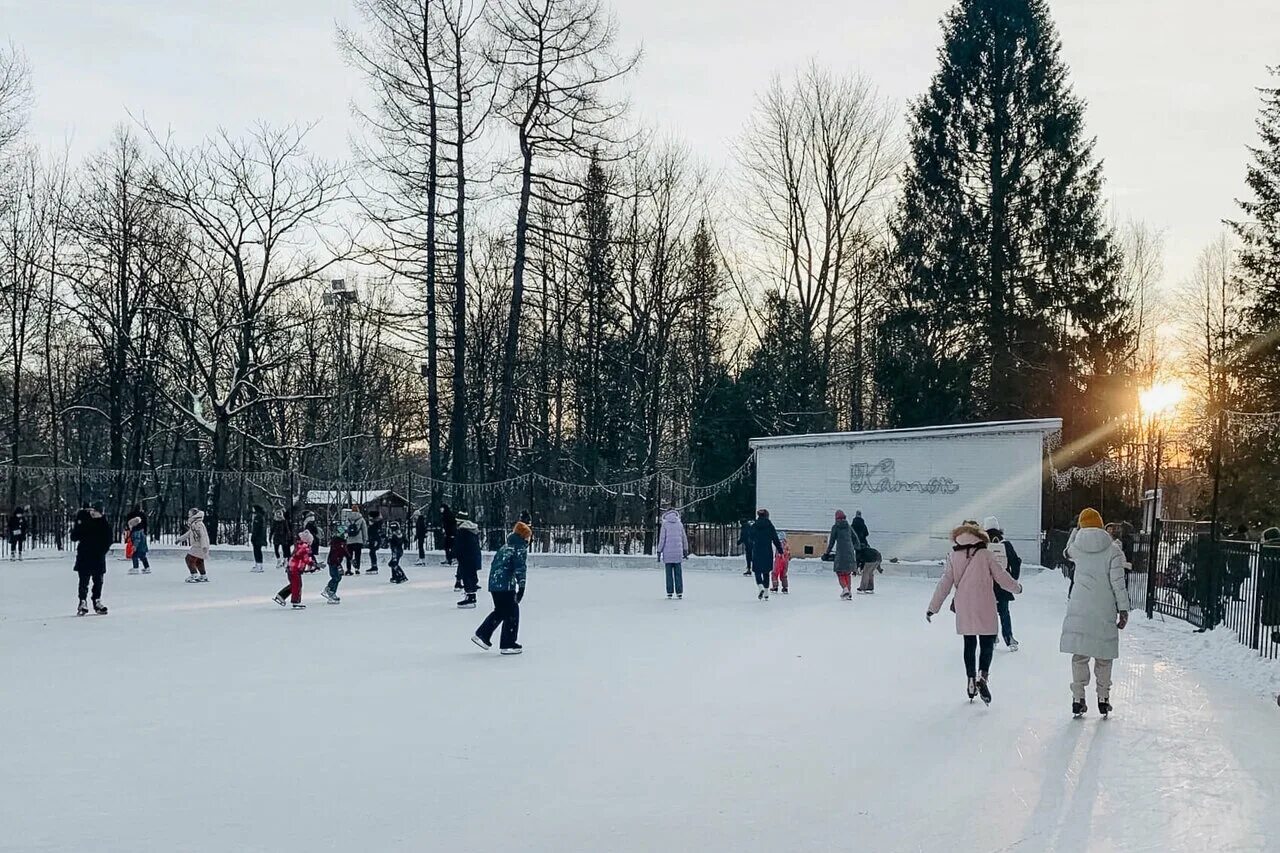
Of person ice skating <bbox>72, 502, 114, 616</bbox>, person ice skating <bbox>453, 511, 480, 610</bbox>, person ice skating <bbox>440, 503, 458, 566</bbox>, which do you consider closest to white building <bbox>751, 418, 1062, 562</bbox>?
person ice skating <bbox>440, 503, 458, 566</bbox>

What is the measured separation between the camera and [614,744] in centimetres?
810

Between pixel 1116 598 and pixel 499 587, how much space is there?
6.53 meters

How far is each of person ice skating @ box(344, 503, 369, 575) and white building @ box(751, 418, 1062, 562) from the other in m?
10.9

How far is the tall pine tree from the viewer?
39125mm

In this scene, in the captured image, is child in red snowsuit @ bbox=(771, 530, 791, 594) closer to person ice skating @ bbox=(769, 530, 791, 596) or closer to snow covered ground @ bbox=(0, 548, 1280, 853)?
person ice skating @ bbox=(769, 530, 791, 596)

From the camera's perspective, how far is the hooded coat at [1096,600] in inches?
364

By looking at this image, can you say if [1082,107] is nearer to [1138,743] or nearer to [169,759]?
[1138,743]

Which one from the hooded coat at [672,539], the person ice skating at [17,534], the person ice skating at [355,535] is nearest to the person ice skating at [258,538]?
the person ice skating at [355,535]

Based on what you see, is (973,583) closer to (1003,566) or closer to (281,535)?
(1003,566)

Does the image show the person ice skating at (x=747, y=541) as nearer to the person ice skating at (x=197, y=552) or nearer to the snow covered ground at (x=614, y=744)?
the snow covered ground at (x=614, y=744)

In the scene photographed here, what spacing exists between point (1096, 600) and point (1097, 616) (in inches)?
5.2

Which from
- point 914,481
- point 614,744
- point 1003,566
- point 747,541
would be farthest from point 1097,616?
point 914,481

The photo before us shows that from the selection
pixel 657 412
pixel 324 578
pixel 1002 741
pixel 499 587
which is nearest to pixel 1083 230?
pixel 657 412

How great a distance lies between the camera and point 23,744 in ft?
26.7
